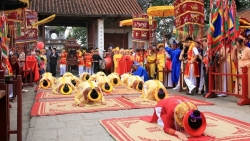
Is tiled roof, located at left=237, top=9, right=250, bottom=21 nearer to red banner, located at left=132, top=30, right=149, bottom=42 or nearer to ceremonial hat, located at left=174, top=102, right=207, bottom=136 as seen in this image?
red banner, located at left=132, top=30, right=149, bottom=42

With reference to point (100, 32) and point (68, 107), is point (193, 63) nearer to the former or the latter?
point (68, 107)

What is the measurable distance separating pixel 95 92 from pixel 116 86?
4.27m

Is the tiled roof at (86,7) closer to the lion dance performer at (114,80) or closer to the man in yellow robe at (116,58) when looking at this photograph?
the man in yellow robe at (116,58)

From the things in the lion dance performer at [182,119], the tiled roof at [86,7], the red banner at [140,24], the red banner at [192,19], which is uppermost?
the tiled roof at [86,7]

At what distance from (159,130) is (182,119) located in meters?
0.62

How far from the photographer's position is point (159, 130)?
434 centimetres

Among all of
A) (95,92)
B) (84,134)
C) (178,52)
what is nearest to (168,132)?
(84,134)

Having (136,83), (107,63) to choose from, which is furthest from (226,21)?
(107,63)

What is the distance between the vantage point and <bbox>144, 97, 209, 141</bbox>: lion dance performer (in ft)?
12.3

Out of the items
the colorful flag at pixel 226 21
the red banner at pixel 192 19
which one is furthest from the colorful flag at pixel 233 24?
the red banner at pixel 192 19

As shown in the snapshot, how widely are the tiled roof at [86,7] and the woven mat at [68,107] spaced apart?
34.0 feet

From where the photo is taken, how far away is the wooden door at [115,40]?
17992 mm

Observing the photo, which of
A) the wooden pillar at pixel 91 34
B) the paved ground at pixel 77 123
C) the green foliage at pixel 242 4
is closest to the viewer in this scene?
the paved ground at pixel 77 123

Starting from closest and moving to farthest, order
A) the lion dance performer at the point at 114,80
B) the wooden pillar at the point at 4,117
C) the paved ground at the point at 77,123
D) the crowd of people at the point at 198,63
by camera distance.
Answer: the wooden pillar at the point at 4,117 < the paved ground at the point at 77,123 < the crowd of people at the point at 198,63 < the lion dance performer at the point at 114,80
